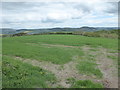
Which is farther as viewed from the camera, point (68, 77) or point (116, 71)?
point (116, 71)

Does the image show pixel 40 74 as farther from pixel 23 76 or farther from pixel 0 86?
pixel 0 86

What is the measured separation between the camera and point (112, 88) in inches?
228

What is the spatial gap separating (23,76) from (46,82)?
50.2 inches

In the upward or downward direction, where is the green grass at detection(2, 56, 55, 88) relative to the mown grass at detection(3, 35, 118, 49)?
downward

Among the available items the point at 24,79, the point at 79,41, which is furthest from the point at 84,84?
the point at 79,41

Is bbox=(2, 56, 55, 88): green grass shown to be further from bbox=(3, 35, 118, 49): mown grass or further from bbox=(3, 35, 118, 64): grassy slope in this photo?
bbox=(3, 35, 118, 49): mown grass

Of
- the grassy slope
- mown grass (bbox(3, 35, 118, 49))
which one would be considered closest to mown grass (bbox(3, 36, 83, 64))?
the grassy slope

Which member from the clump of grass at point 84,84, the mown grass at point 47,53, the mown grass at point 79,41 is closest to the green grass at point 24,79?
the clump of grass at point 84,84

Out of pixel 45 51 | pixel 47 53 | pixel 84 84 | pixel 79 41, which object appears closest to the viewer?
pixel 84 84

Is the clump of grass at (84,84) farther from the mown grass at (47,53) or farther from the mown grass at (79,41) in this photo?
the mown grass at (79,41)

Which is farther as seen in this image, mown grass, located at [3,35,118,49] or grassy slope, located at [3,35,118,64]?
mown grass, located at [3,35,118,49]

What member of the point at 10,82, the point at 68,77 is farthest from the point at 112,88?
the point at 10,82

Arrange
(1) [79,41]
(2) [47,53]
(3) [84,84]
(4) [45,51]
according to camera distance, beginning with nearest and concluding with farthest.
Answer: (3) [84,84] → (2) [47,53] → (4) [45,51] → (1) [79,41]

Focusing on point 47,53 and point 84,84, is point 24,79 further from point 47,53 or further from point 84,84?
point 47,53
